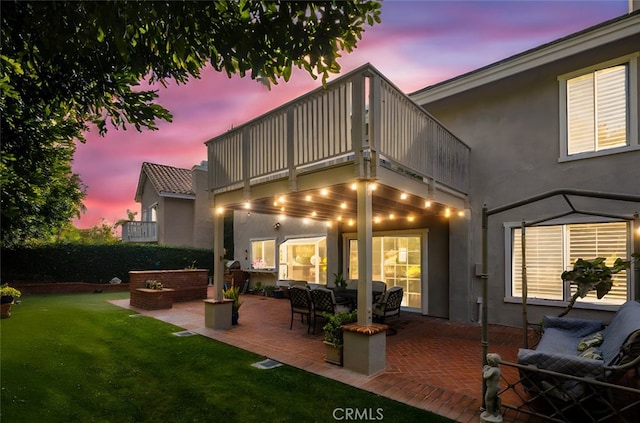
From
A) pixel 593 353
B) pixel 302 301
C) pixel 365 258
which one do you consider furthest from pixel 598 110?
pixel 302 301

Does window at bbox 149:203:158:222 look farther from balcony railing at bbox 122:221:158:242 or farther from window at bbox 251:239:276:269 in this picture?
window at bbox 251:239:276:269

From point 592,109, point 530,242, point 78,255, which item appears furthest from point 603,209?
point 78,255

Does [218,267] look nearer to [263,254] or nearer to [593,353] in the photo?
[593,353]

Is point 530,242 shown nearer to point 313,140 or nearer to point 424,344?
point 424,344

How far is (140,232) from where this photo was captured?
2261 centimetres

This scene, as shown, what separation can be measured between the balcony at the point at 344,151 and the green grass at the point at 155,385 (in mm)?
3241

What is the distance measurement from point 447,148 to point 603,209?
3535 mm

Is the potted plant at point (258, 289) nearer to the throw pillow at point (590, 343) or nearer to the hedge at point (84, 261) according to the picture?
the hedge at point (84, 261)

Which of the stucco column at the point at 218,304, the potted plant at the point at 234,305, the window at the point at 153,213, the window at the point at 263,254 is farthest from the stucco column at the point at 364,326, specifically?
the window at the point at 153,213

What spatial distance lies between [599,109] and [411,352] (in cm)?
672

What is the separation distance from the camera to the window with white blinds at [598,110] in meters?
7.49

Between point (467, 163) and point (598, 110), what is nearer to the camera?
point (598, 110)

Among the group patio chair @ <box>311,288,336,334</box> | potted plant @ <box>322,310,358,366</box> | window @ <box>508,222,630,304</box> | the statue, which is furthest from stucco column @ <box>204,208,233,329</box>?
window @ <box>508,222,630,304</box>

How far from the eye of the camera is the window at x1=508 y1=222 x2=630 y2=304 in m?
7.48
